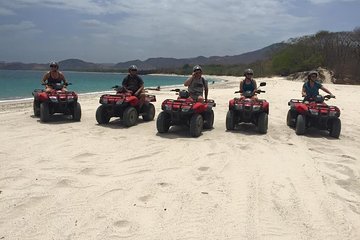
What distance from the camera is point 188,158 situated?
629 cm

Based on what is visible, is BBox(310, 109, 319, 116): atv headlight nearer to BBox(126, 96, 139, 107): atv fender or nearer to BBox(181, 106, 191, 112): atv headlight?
BBox(181, 106, 191, 112): atv headlight

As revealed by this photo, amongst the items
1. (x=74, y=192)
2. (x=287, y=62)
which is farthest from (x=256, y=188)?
(x=287, y=62)

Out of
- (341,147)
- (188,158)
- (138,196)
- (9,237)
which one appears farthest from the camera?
(341,147)

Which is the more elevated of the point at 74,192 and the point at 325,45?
the point at 325,45

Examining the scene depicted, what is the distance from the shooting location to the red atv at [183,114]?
26.5ft

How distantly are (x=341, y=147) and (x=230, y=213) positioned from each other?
430cm

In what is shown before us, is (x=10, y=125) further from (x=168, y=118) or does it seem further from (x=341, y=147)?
(x=341, y=147)

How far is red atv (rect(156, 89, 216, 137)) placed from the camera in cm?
807

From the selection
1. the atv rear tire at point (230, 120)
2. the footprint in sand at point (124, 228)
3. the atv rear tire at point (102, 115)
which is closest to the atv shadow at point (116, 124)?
the atv rear tire at point (102, 115)

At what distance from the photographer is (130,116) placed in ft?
30.1

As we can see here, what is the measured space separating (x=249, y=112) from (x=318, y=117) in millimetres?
1503

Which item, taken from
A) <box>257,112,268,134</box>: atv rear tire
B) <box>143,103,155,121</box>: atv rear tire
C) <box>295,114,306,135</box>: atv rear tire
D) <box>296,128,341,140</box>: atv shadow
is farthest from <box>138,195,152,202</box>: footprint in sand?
<box>143,103,155,121</box>: atv rear tire

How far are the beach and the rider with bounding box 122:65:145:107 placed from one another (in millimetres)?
1795

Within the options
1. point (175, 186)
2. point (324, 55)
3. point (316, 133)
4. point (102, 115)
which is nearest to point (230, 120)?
point (316, 133)
